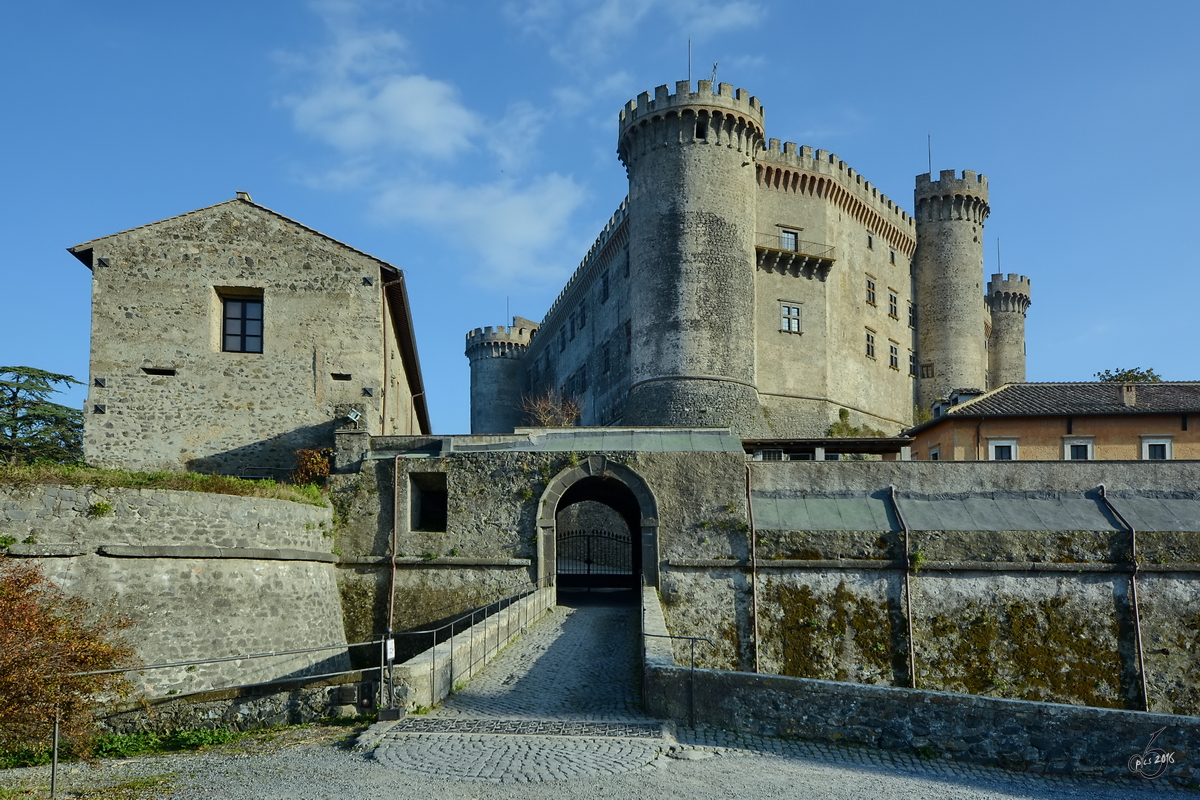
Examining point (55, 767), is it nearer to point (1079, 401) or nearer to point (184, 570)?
point (184, 570)

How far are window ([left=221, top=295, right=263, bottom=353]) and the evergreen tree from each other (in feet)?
42.9

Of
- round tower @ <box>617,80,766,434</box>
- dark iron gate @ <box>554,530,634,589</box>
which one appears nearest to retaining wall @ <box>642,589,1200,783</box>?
round tower @ <box>617,80,766,434</box>

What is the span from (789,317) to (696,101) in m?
10.7

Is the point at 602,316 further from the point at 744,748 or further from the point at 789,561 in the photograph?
the point at 744,748

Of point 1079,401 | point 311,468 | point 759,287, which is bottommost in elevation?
point 311,468

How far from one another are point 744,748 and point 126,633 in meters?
10.6

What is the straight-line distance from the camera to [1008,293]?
61.7 m

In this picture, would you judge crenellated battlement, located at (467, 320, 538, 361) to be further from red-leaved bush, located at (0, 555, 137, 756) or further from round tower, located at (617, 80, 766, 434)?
red-leaved bush, located at (0, 555, 137, 756)

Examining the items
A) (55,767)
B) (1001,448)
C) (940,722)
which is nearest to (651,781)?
(940,722)

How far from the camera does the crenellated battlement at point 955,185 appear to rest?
52.1 metres

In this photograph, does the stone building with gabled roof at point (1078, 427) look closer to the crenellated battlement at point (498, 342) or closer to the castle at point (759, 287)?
the castle at point (759, 287)

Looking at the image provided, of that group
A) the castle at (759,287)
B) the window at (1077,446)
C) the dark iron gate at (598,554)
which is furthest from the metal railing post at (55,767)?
the castle at (759,287)

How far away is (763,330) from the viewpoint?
4169 cm

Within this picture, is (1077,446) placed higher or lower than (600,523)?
higher
